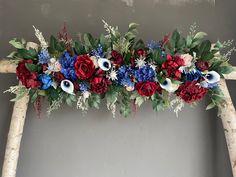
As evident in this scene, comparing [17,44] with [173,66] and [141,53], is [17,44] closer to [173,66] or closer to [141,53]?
[141,53]

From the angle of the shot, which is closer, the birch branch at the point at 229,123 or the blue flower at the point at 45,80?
the blue flower at the point at 45,80

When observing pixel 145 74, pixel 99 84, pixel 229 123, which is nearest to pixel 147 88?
pixel 145 74

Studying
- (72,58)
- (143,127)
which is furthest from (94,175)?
(72,58)

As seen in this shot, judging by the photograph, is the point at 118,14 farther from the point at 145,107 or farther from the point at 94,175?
the point at 94,175

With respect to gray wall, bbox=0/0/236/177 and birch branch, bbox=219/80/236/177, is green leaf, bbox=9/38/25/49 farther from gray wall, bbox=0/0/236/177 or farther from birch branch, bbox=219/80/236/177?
birch branch, bbox=219/80/236/177

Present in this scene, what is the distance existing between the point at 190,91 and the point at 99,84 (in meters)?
0.31

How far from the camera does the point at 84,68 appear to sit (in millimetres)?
1162

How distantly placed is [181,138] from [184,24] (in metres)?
0.46

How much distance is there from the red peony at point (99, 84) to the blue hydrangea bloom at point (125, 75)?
4cm

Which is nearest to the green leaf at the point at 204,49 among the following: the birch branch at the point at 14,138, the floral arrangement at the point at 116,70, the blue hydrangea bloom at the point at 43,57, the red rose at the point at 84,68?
the floral arrangement at the point at 116,70

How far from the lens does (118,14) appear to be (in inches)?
57.0

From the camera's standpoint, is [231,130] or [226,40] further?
[226,40]

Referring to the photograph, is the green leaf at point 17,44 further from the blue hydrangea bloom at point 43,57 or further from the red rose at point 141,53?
the red rose at point 141,53

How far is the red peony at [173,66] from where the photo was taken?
1.20m
